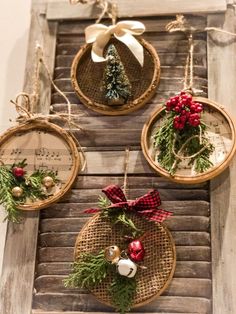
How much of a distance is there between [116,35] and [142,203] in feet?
1.35

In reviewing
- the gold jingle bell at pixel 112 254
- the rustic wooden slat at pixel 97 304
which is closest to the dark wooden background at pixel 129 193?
the rustic wooden slat at pixel 97 304

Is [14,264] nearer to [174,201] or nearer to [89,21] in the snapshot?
[174,201]

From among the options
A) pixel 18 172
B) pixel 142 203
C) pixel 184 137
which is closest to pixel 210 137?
pixel 184 137

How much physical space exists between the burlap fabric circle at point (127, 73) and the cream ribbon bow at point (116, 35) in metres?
0.02

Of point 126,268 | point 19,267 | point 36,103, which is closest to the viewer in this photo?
point 126,268

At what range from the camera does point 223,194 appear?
111cm

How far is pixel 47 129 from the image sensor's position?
1.22m

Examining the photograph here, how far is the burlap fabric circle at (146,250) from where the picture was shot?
41.5 inches

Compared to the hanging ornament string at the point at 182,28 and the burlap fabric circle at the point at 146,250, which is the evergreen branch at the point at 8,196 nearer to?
the burlap fabric circle at the point at 146,250

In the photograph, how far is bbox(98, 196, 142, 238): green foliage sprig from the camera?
42.5 inches

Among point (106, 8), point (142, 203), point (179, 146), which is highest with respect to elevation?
point (106, 8)

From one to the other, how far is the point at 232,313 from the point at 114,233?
29 centimetres

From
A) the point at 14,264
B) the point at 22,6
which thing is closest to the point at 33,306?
the point at 14,264

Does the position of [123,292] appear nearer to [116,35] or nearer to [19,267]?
[19,267]
